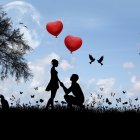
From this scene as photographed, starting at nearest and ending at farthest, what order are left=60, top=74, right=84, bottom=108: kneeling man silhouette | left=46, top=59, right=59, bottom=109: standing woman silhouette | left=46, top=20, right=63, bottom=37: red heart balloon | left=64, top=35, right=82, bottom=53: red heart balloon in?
left=60, top=74, right=84, bottom=108: kneeling man silhouette → left=46, top=59, right=59, bottom=109: standing woman silhouette → left=64, top=35, right=82, bottom=53: red heart balloon → left=46, top=20, right=63, bottom=37: red heart balloon

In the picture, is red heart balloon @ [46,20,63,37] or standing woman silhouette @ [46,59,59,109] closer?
standing woman silhouette @ [46,59,59,109]

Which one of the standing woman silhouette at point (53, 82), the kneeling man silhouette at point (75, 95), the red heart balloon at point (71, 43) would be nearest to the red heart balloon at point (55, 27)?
the red heart balloon at point (71, 43)

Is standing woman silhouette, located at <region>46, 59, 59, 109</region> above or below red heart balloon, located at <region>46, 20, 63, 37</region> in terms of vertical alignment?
below

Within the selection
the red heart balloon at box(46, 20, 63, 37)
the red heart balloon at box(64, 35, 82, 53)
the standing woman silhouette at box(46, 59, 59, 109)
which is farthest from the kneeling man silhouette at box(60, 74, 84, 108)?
the red heart balloon at box(46, 20, 63, 37)

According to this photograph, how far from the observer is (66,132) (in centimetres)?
936

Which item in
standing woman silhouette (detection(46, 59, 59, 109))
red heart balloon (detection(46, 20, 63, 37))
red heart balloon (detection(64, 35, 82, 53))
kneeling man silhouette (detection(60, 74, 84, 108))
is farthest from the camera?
red heart balloon (detection(46, 20, 63, 37))

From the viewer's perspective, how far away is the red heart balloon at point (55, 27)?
18797 millimetres

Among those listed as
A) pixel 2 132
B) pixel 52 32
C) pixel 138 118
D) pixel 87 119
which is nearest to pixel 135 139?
pixel 138 118

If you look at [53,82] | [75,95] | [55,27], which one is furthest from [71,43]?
[75,95]

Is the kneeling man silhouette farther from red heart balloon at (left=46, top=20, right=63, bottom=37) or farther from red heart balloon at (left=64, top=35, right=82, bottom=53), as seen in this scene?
red heart balloon at (left=46, top=20, right=63, bottom=37)

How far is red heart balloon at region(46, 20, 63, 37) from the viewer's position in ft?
61.7

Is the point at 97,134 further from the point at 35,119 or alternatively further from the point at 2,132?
the point at 2,132

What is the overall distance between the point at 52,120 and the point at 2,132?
119 centimetres

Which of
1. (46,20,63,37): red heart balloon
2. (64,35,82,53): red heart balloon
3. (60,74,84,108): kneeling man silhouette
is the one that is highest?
(46,20,63,37): red heart balloon
